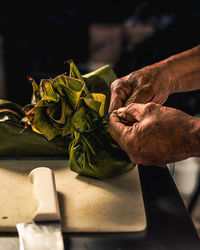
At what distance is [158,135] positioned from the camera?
0.60m

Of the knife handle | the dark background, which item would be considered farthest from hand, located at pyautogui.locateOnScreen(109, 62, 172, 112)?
the dark background

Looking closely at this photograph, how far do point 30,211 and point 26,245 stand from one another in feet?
0.34

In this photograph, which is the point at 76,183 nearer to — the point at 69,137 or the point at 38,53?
the point at 69,137

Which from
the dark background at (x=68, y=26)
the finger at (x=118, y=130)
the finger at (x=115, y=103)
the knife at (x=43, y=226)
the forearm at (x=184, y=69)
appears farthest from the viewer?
the dark background at (x=68, y=26)

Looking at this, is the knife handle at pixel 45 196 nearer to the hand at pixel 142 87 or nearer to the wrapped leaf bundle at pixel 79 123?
the wrapped leaf bundle at pixel 79 123

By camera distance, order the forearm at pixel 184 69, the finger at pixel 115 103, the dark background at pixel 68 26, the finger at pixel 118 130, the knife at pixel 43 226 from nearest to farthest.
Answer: the knife at pixel 43 226
the finger at pixel 118 130
the finger at pixel 115 103
the forearm at pixel 184 69
the dark background at pixel 68 26

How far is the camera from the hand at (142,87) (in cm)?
78

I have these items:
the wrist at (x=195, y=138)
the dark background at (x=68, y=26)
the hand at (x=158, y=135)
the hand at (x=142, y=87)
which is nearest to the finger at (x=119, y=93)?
the hand at (x=142, y=87)

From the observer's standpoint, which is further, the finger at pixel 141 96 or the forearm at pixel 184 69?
the forearm at pixel 184 69

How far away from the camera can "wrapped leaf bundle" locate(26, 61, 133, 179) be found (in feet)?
2.19

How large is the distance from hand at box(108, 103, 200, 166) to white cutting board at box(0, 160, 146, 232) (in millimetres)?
85

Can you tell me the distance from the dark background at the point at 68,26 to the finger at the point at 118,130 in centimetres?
154

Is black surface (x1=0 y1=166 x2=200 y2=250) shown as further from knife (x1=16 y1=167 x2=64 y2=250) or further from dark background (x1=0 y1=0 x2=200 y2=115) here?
dark background (x1=0 y1=0 x2=200 y2=115)

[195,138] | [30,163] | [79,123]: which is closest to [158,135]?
[195,138]
